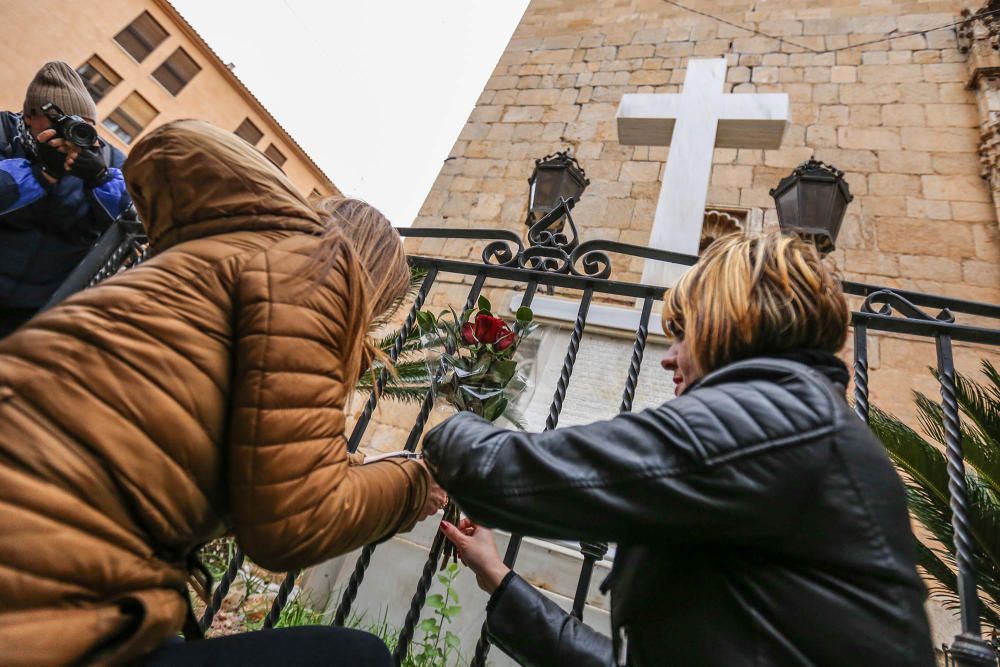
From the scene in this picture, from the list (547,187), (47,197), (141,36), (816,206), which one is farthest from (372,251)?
(141,36)

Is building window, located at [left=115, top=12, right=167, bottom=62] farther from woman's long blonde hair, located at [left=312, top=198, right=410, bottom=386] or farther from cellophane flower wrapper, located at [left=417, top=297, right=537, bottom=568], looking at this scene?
cellophane flower wrapper, located at [left=417, top=297, right=537, bottom=568]

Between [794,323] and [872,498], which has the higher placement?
[794,323]

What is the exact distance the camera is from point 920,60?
619 centimetres

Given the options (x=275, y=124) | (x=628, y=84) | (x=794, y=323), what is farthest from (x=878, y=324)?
(x=275, y=124)

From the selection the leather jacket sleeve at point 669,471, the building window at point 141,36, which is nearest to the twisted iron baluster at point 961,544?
the leather jacket sleeve at point 669,471

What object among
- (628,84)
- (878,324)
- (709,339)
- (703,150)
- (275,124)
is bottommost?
(709,339)

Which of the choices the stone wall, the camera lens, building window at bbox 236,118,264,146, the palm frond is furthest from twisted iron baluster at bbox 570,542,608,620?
building window at bbox 236,118,264,146

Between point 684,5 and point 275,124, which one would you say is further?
point 275,124

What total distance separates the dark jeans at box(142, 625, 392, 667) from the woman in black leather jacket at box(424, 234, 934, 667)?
1.13ft

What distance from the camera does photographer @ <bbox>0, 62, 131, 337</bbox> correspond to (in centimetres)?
218

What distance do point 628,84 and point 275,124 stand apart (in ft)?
60.6

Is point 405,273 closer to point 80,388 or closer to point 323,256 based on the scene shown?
point 323,256

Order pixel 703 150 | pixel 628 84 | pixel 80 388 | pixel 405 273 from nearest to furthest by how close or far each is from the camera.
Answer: pixel 80 388 < pixel 405 273 < pixel 703 150 < pixel 628 84

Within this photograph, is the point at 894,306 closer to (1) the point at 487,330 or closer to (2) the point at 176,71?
(1) the point at 487,330
